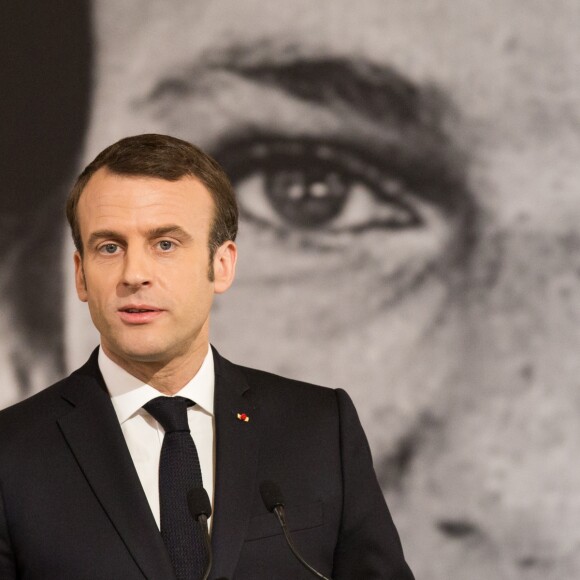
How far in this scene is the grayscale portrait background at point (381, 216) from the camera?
11.1ft

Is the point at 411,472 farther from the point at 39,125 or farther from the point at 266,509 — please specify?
the point at 39,125

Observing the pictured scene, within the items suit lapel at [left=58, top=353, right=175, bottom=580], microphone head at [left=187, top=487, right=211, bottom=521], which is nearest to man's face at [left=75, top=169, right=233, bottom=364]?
suit lapel at [left=58, top=353, right=175, bottom=580]

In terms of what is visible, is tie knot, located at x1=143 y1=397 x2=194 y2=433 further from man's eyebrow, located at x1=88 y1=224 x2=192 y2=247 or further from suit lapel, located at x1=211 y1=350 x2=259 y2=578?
man's eyebrow, located at x1=88 y1=224 x2=192 y2=247

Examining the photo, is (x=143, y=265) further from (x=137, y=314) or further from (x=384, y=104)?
(x=384, y=104)

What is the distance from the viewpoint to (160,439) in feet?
6.97

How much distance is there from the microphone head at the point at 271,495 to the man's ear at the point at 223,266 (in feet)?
1.51

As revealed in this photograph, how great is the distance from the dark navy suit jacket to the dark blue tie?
0.12 ft

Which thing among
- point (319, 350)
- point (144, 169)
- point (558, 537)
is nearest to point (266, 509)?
point (144, 169)

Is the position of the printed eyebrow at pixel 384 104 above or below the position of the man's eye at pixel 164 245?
above

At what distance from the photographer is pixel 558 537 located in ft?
11.3

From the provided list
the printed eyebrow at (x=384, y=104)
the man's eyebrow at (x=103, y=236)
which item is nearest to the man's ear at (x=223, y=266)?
the man's eyebrow at (x=103, y=236)

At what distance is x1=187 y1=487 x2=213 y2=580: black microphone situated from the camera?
1856mm

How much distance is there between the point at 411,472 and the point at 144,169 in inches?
66.6

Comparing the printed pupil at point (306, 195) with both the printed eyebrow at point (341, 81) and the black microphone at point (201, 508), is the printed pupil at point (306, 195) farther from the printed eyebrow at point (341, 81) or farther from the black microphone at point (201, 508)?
the black microphone at point (201, 508)
